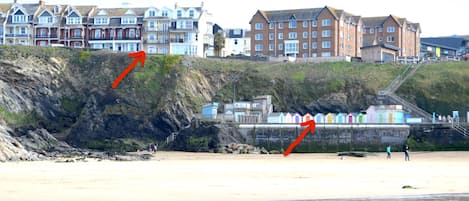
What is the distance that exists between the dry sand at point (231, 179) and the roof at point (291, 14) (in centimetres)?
4646

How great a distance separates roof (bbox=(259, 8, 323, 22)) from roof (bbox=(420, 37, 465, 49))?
4143cm

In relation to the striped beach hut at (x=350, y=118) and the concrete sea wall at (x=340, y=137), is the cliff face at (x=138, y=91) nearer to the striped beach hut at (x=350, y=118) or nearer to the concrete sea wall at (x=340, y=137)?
the concrete sea wall at (x=340, y=137)

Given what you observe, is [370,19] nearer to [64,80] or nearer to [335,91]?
[335,91]

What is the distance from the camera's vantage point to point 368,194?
37.1 meters

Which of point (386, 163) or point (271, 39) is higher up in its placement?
point (271, 39)

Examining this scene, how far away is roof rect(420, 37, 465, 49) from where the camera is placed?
141900 millimetres

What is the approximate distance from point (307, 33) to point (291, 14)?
3.08 metres

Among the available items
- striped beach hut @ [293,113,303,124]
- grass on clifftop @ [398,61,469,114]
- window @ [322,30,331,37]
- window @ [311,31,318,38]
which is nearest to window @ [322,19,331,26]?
window @ [322,30,331,37]

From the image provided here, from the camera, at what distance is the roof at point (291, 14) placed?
105 meters

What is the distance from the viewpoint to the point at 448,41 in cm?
14425

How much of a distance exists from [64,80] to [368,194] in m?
51.4

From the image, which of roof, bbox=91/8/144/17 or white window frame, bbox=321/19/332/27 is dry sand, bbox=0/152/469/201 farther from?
roof, bbox=91/8/144/17

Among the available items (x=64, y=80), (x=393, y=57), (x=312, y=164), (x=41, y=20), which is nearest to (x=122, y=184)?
(x=312, y=164)

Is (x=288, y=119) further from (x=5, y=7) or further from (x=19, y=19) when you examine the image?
(x=5, y=7)
